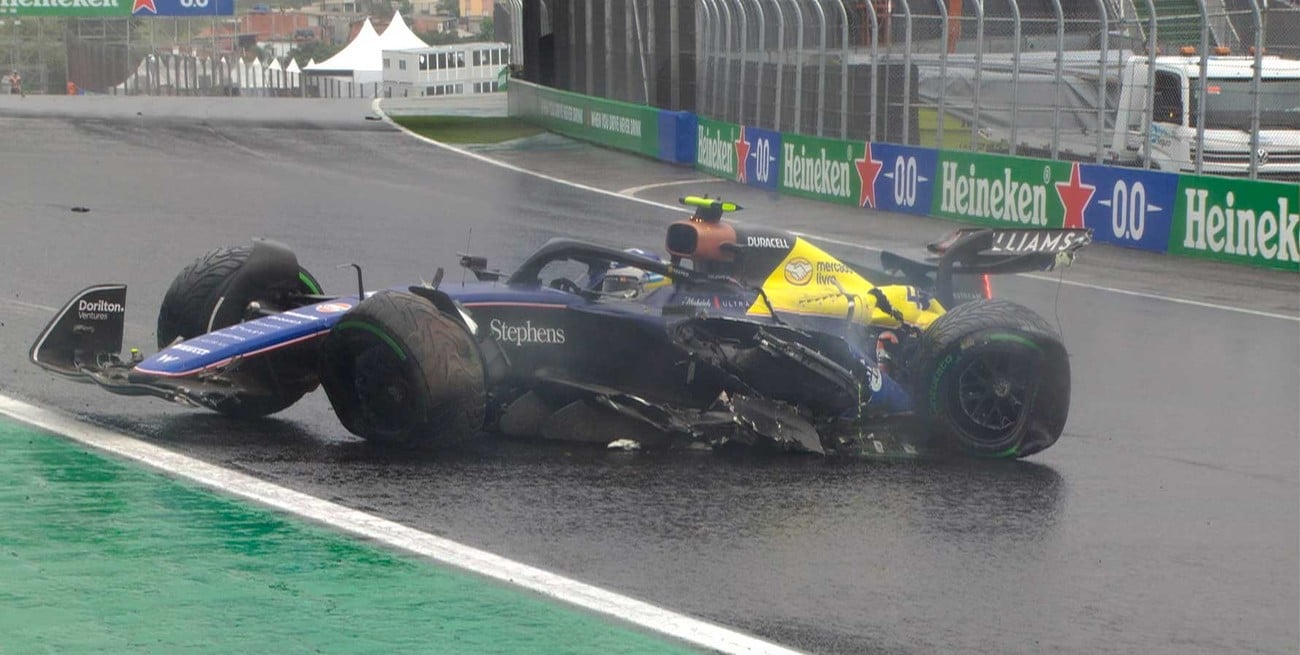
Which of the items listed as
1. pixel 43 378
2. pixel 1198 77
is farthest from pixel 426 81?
pixel 43 378

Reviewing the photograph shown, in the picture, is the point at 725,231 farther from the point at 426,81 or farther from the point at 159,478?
the point at 426,81

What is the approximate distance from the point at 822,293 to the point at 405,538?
3.08 m

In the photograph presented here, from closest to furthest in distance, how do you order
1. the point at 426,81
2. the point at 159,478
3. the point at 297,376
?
the point at 159,478 → the point at 297,376 → the point at 426,81

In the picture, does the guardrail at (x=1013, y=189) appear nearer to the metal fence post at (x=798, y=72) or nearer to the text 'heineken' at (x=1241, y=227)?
the text 'heineken' at (x=1241, y=227)

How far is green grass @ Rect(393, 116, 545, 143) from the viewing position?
35.5m

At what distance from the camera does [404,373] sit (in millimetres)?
7840

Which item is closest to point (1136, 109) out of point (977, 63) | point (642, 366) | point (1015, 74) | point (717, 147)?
point (1015, 74)

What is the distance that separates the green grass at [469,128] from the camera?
116 feet

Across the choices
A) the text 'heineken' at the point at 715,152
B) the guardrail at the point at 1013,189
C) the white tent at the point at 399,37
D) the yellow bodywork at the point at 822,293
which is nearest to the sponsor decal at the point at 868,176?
the guardrail at the point at 1013,189

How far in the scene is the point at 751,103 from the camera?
2830 cm

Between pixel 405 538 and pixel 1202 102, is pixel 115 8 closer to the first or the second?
pixel 1202 102

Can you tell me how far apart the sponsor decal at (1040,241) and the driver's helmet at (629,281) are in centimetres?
178

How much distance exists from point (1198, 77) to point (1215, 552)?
13742 millimetres

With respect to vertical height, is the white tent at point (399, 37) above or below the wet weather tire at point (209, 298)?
above
